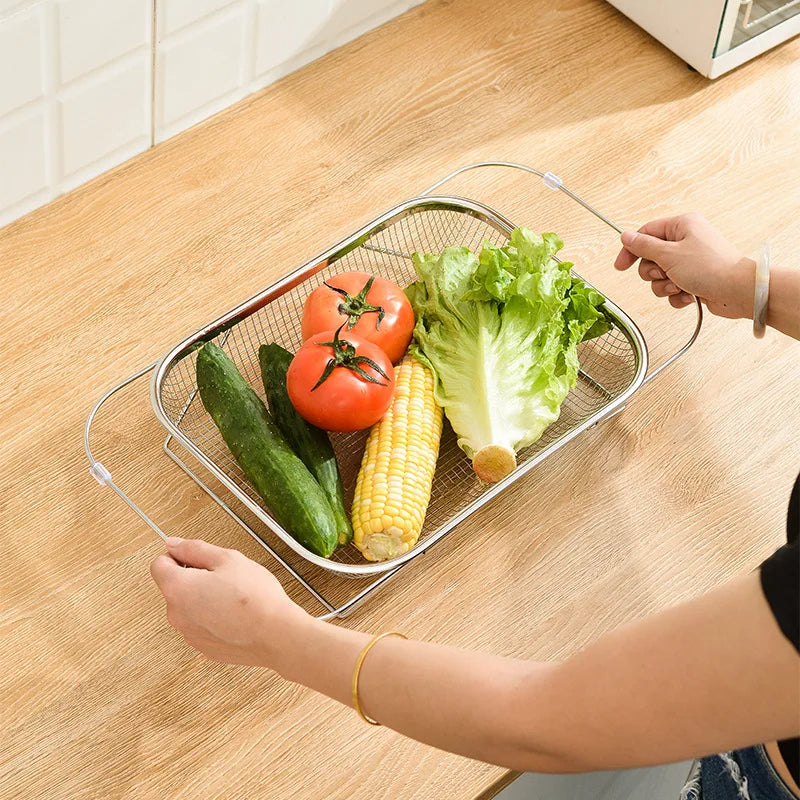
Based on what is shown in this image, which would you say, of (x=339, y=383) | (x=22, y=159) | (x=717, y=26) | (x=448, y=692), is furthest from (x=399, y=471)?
(x=717, y=26)

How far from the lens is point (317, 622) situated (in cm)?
81

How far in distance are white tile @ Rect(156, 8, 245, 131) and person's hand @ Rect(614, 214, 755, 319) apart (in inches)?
22.5

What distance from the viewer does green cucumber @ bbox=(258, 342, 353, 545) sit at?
3.21ft

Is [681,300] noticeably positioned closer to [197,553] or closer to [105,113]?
[197,553]

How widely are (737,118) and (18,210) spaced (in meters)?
0.96

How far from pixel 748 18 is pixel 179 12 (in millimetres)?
800

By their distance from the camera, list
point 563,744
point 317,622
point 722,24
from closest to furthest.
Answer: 1. point 563,744
2. point 317,622
3. point 722,24

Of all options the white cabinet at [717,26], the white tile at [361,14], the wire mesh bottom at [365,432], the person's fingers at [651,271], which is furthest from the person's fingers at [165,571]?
the white cabinet at [717,26]

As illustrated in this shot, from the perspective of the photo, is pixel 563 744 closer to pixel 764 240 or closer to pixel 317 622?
pixel 317 622

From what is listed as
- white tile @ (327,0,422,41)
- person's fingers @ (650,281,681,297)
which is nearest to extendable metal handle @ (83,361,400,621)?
person's fingers @ (650,281,681,297)

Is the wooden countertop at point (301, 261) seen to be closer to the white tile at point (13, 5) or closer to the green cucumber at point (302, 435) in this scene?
the green cucumber at point (302, 435)

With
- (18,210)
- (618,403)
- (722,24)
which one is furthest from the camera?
(722,24)

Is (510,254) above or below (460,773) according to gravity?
above

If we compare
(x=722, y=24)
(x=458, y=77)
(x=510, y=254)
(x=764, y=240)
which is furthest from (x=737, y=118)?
(x=510, y=254)
